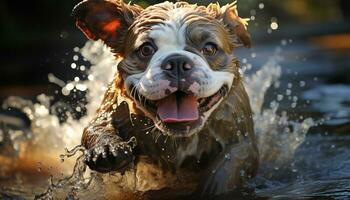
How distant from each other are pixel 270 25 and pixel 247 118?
10926 millimetres

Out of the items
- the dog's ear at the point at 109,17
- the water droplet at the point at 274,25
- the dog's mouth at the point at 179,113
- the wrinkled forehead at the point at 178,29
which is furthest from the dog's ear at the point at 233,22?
the water droplet at the point at 274,25

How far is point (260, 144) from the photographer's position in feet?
21.7

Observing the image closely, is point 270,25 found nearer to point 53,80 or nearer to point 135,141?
point 53,80

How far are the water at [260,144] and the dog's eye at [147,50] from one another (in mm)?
738

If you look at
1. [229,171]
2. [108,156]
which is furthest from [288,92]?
[108,156]

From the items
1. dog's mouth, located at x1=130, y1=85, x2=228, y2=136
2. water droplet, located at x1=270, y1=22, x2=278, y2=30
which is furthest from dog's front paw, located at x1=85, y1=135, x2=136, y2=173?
water droplet, located at x1=270, y1=22, x2=278, y2=30

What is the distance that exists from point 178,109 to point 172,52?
1.14ft

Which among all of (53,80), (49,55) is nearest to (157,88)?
(53,80)

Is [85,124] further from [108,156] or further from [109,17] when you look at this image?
[108,156]

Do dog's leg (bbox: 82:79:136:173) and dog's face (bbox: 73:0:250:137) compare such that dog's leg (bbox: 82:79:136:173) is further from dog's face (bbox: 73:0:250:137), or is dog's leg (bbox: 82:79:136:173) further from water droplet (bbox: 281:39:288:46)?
water droplet (bbox: 281:39:288:46)

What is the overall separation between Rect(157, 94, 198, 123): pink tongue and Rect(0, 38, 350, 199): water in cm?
73

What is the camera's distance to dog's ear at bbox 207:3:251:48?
558cm

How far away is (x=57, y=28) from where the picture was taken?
55.1 ft

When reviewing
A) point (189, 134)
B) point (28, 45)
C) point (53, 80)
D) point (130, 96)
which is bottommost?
point (189, 134)
